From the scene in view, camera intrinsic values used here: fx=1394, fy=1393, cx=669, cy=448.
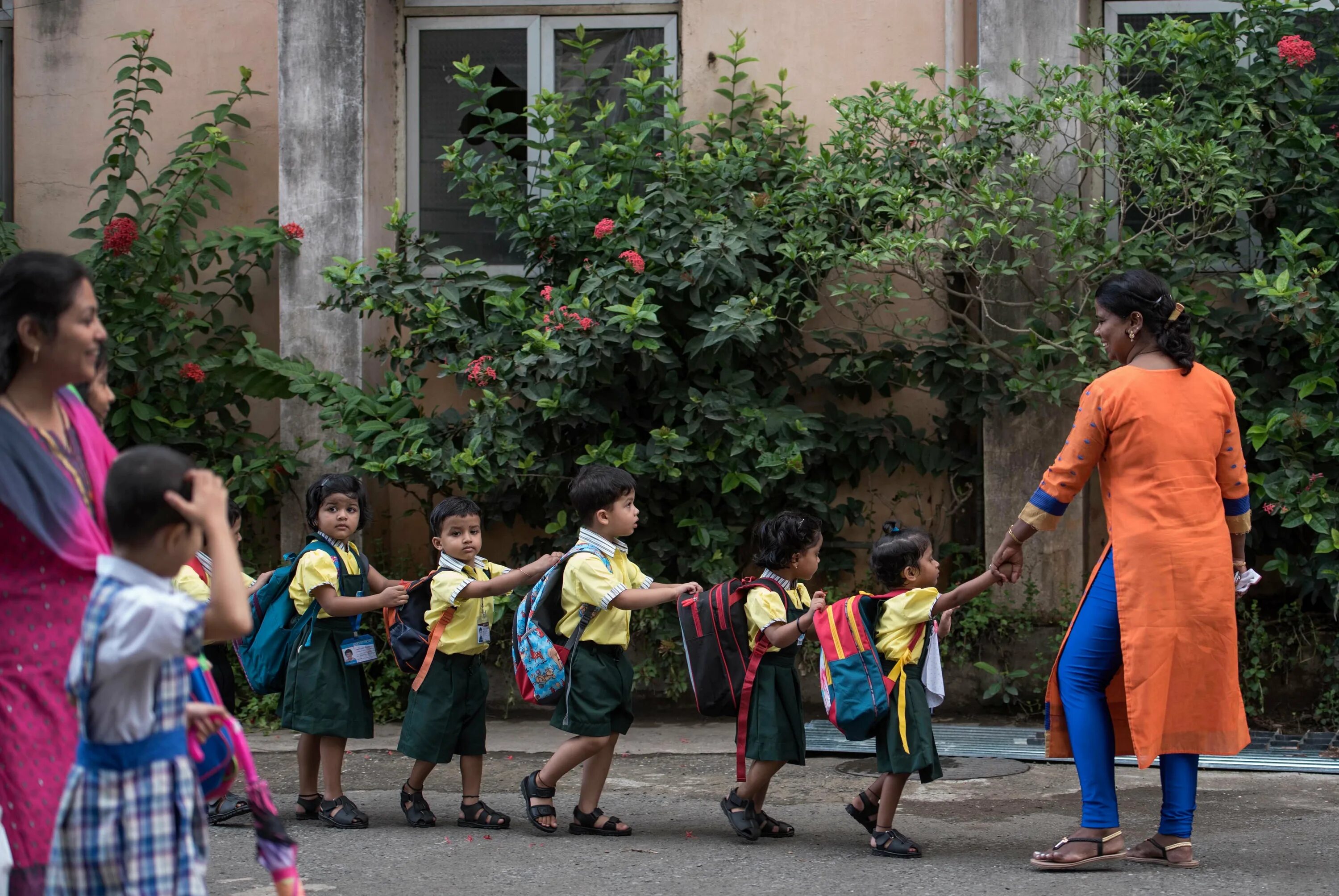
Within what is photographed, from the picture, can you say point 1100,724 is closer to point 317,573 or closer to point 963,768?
point 963,768

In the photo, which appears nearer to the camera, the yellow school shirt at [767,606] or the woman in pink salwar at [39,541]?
the woman in pink salwar at [39,541]

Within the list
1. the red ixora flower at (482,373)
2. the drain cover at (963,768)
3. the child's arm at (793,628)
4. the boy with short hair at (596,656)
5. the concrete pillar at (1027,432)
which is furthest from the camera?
the concrete pillar at (1027,432)

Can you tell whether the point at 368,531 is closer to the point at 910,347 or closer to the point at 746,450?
the point at 746,450

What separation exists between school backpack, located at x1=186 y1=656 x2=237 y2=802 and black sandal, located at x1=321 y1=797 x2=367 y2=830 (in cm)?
257

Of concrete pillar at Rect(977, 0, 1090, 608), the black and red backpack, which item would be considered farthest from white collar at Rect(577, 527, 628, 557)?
concrete pillar at Rect(977, 0, 1090, 608)

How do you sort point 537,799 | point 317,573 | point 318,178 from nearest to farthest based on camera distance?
point 537,799
point 317,573
point 318,178

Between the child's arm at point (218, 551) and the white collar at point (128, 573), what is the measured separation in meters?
0.10

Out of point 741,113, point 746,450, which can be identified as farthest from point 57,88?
point 746,450

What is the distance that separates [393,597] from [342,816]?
34.1 inches

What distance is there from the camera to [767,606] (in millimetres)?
4914

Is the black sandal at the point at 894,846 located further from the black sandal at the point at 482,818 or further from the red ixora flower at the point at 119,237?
the red ixora flower at the point at 119,237

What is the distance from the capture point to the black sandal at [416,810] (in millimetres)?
5305

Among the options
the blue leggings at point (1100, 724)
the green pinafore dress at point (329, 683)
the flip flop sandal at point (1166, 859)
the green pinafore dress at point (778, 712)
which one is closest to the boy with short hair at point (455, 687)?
the green pinafore dress at point (329, 683)

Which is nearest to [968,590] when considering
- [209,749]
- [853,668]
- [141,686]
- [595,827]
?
[853,668]
